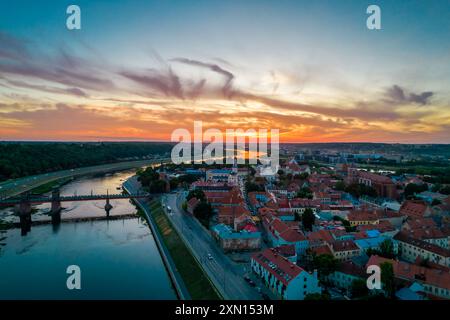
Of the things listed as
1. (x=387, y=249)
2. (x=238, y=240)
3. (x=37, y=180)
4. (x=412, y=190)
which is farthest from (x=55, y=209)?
(x=412, y=190)

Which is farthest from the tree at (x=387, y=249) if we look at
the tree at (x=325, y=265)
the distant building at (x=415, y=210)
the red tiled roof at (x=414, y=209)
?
the red tiled roof at (x=414, y=209)

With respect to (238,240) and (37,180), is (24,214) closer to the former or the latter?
(238,240)

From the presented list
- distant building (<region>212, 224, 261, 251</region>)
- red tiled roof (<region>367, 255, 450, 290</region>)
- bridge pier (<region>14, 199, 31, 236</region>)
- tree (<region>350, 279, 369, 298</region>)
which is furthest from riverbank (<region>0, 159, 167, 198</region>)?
red tiled roof (<region>367, 255, 450, 290</region>)

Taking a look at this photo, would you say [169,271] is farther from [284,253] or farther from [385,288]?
[385,288]

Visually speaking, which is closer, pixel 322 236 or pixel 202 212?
pixel 322 236

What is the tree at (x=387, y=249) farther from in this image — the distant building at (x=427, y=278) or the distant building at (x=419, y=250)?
the distant building at (x=427, y=278)
